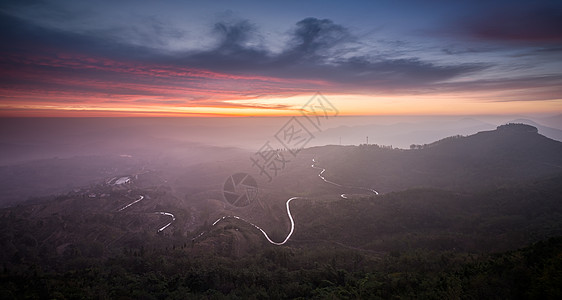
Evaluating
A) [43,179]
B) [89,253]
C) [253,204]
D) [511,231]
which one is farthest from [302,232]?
[43,179]

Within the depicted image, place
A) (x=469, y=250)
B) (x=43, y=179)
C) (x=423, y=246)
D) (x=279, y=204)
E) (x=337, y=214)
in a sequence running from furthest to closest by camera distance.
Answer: (x=43, y=179)
(x=279, y=204)
(x=337, y=214)
(x=423, y=246)
(x=469, y=250)

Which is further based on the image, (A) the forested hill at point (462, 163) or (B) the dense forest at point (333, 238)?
(A) the forested hill at point (462, 163)

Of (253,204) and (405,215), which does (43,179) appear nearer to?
Result: (253,204)

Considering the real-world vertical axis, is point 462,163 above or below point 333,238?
above

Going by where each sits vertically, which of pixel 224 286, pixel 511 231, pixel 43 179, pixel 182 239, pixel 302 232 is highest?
pixel 511 231

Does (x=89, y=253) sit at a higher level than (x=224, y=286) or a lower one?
lower

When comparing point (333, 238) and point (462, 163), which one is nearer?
point (333, 238)

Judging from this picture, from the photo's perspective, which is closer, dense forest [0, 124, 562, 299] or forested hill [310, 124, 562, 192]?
dense forest [0, 124, 562, 299]

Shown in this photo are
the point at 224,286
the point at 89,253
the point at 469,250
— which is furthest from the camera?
the point at 89,253
